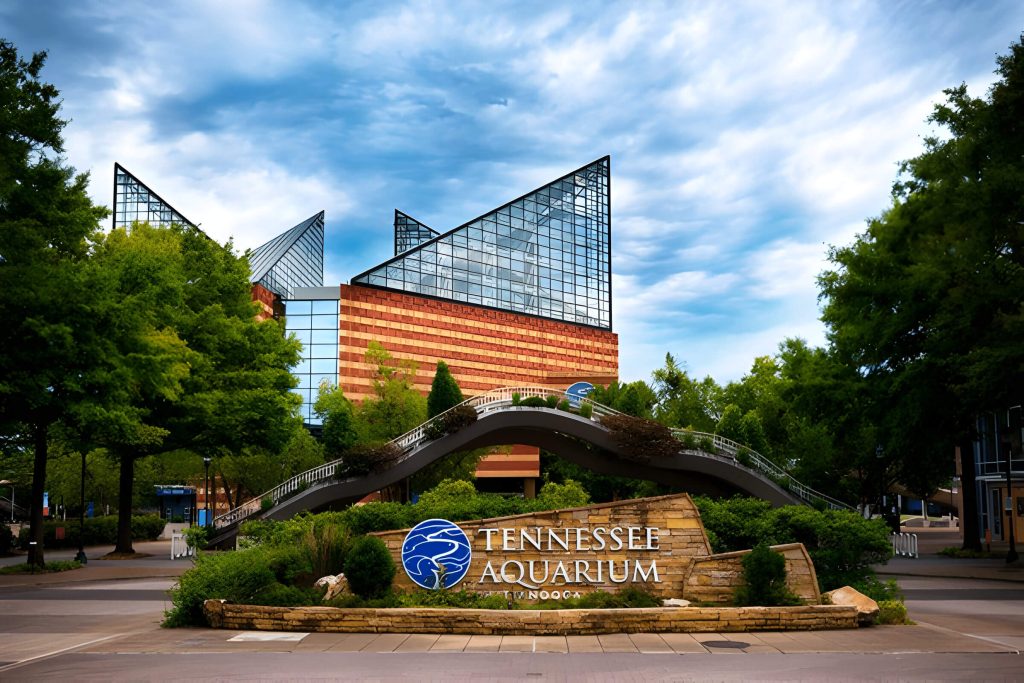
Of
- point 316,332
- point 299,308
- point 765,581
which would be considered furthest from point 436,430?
point 299,308

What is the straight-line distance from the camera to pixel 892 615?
16922mm

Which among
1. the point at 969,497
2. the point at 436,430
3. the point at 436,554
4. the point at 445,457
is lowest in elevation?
the point at 436,554

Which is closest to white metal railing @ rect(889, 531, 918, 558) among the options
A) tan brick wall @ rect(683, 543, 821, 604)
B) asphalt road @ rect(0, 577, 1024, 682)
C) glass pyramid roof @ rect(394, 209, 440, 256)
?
asphalt road @ rect(0, 577, 1024, 682)

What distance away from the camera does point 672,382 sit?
246 ft

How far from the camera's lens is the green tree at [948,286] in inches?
1123

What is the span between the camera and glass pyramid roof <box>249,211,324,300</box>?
350 feet

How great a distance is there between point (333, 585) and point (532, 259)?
92.9m

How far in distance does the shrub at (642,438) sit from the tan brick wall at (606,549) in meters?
22.0

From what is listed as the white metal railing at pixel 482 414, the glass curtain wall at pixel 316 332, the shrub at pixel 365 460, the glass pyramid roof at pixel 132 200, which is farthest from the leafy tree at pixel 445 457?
the glass pyramid roof at pixel 132 200

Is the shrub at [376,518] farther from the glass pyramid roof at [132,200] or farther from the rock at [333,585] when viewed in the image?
the glass pyramid roof at [132,200]

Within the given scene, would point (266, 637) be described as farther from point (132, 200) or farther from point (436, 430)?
point (132, 200)

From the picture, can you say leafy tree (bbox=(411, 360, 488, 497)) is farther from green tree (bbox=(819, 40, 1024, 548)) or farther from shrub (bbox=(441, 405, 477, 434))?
green tree (bbox=(819, 40, 1024, 548))

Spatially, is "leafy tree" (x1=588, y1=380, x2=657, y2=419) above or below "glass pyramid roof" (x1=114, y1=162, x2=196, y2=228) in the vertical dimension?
below

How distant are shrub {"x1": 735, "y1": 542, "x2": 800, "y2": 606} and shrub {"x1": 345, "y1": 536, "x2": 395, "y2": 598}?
6.56 m
